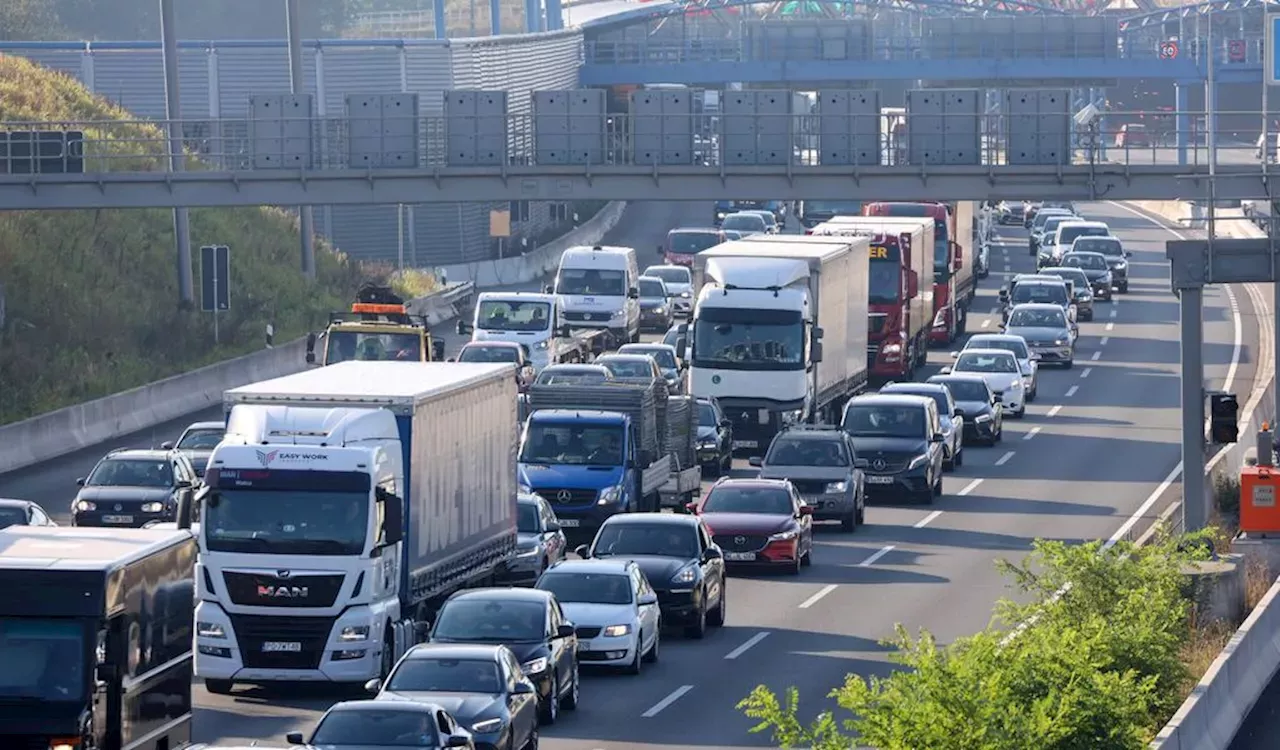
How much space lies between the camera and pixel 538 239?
100m

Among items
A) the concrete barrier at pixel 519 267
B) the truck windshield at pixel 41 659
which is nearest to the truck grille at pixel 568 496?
the truck windshield at pixel 41 659

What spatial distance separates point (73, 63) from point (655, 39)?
5113cm

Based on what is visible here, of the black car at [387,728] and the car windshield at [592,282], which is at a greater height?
the car windshield at [592,282]

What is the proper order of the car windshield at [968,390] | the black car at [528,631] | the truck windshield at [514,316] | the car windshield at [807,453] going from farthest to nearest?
the truck windshield at [514,316], the car windshield at [968,390], the car windshield at [807,453], the black car at [528,631]


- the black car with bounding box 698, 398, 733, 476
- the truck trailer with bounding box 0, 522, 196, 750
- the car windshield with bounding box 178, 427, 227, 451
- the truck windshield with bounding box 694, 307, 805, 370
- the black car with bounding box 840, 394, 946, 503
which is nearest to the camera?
the truck trailer with bounding box 0, 522, 196, 750

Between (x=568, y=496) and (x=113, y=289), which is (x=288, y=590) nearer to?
(x=568, y=496)

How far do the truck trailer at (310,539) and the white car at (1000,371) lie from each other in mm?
28981

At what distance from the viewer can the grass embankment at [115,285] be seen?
5472cm

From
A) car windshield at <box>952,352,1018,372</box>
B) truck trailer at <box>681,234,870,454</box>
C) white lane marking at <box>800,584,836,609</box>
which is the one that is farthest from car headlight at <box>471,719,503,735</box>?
car windshield at <box>952,352,1018,372</box>

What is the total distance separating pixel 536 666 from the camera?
24547 millimetres

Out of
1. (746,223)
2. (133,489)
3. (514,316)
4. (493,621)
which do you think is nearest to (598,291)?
(514,316)

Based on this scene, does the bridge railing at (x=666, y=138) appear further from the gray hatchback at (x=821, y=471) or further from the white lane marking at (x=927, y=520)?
the gray hatchback at (x=821, y=471)

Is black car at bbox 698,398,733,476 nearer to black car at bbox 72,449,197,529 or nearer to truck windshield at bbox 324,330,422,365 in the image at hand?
truck windshield at bbox 324,330,422,365

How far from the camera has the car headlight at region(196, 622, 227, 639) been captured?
2573 centimetres
